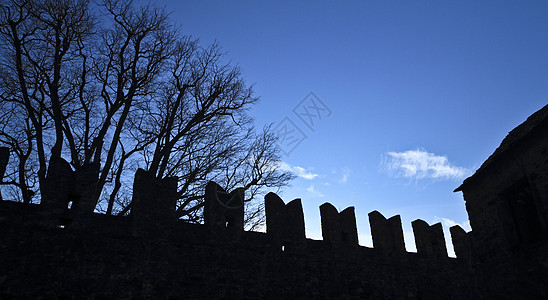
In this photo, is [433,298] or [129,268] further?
[433,298]

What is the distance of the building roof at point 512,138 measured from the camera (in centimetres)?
922

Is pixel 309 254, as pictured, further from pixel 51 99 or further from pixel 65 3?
pixel 65 3

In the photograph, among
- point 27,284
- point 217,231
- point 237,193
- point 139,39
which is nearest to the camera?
point 27,284

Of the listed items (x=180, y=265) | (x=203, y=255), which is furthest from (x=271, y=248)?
(x=180, y=265)

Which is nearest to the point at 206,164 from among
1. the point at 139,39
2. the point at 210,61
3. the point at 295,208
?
the point at 210,61

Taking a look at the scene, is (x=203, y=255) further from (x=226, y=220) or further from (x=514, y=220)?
(x=514, y=220)

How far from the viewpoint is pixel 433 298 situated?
996cm

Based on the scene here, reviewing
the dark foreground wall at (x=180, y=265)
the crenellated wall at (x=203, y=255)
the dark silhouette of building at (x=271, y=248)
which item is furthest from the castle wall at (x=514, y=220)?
Answer: the dark foreground wall at (x=180, y=265)

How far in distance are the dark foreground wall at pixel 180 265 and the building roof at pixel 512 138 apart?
2.91m

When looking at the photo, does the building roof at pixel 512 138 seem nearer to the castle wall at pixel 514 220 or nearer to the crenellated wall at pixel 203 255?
the castle wall at pixel 514 220

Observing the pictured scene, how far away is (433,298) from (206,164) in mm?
8187

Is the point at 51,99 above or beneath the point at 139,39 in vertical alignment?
beneath

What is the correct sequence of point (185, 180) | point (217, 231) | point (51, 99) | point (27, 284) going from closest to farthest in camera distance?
point (27, 284) < point (217, 231) < point (51, 99) < point (185, 180)

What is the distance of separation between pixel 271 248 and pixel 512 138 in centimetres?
667
